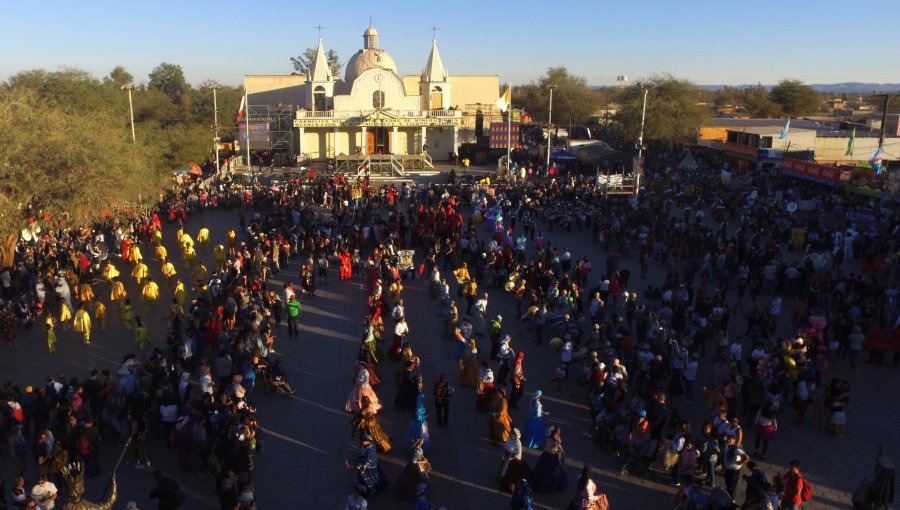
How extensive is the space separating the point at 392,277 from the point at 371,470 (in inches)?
326

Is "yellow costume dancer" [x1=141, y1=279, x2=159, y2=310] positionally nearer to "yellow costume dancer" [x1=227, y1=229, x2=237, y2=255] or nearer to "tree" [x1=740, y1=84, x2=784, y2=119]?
"yellow costume dancer" [x1=227, y1=229, x2=237, y2=255]

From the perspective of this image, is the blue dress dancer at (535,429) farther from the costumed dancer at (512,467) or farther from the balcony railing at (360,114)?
the balcony railing at (360,114)

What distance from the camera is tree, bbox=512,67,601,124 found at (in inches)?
2437

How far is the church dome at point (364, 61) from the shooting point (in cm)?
4859

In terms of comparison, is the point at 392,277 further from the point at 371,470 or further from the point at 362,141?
the point at 362,141

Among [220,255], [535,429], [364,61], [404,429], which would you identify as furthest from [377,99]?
[535,429]

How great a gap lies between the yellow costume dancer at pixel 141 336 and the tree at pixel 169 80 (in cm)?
8195

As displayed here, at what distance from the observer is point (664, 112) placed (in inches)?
1698

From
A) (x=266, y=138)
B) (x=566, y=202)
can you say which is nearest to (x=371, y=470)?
(x=566, y=202)

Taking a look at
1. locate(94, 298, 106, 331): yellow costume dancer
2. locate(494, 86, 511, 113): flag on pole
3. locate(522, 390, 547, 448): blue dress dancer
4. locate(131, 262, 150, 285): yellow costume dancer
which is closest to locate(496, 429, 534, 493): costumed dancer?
locate(522, 390, 547, 448): blue dress dancer

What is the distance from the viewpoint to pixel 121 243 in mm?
20453

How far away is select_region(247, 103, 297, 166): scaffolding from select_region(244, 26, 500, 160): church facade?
33.0 inches

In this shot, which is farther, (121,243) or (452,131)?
(452,131)

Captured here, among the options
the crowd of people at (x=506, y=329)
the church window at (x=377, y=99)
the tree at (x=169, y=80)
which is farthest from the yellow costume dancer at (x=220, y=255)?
the tree at (x=169, y=80)
